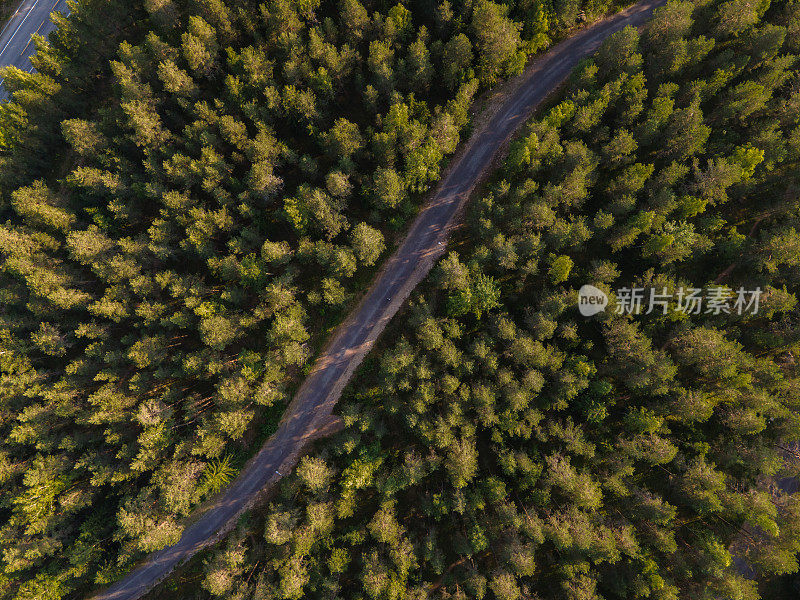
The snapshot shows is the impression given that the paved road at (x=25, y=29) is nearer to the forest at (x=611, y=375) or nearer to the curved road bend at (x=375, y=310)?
the curved road bend at (x=375, y=310)

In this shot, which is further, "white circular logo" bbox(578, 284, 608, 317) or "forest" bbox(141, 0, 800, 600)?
"white circular logo" bbox(578, 284, 608, 317)

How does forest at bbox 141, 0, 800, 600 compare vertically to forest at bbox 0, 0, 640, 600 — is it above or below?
below

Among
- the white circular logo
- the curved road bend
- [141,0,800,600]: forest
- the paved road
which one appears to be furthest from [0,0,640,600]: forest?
the white circular logo

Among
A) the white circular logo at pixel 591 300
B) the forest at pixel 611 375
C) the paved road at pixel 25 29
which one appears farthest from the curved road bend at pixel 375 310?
the paved road at pixel 25 29

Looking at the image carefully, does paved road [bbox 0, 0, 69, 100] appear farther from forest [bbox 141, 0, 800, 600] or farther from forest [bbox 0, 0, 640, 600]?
forest [bbox 141, 0, 800, 600]

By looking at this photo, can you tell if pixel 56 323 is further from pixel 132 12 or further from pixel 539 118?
pixel 539 118

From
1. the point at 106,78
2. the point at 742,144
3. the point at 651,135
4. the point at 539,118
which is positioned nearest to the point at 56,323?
the point at 106,78
